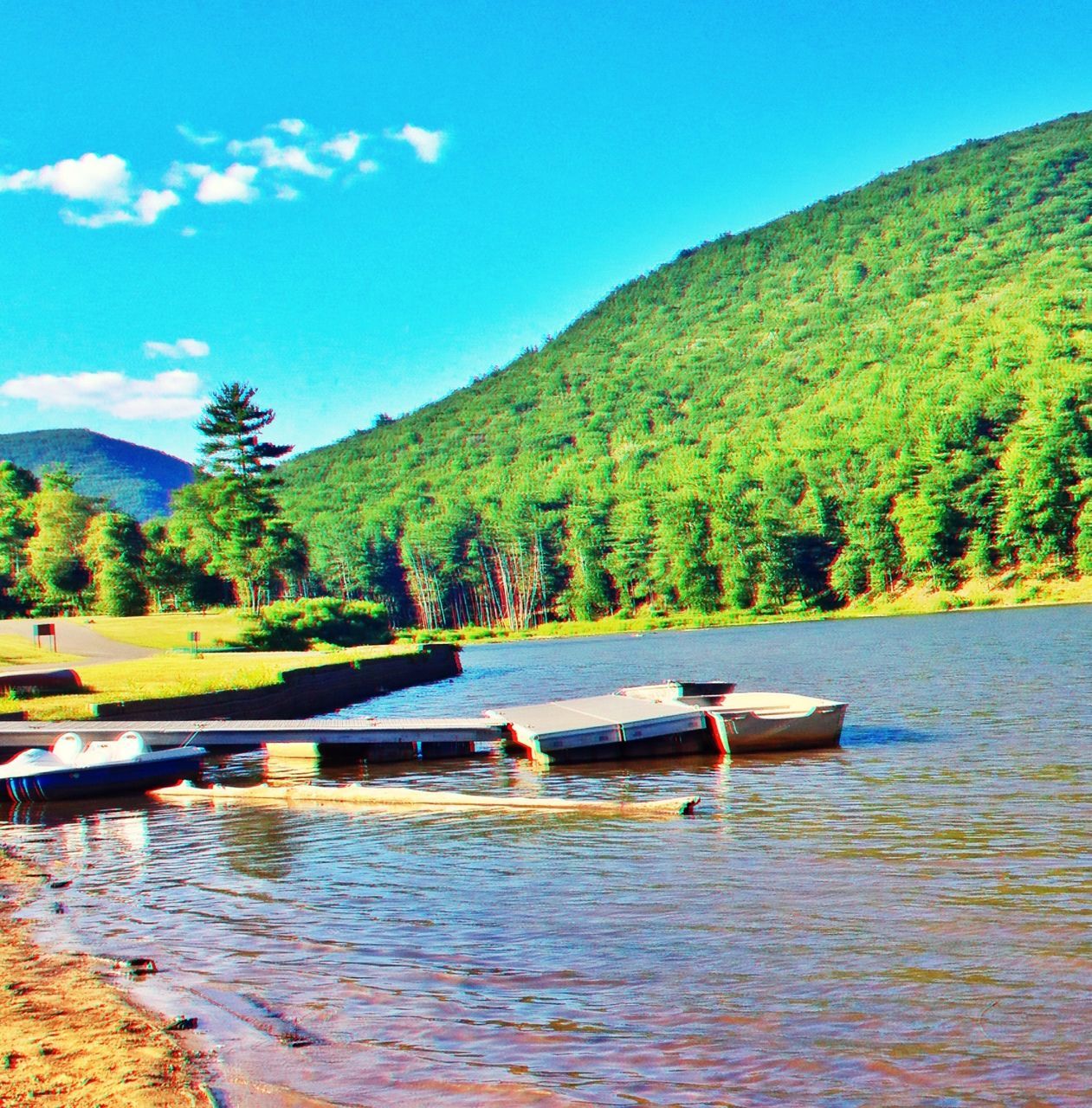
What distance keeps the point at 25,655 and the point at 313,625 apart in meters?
25.9

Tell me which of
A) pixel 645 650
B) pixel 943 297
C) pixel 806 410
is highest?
pixel 943 297

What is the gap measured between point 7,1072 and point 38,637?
47.5 metres

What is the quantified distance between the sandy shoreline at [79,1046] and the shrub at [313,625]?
165 feet

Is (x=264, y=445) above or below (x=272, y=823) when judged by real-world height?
above

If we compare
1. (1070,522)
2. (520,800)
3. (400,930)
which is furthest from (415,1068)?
(1070,522)

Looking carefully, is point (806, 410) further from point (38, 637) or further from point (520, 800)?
point (520, 800)

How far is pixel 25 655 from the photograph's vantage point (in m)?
46.8

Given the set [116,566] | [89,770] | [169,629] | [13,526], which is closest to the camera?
[89,770]

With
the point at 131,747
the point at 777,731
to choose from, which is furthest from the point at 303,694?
the point at 777,731

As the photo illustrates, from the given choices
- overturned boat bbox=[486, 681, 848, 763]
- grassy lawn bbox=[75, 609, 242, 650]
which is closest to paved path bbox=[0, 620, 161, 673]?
grassy lawn bbox=[75, 609, 242, 650]

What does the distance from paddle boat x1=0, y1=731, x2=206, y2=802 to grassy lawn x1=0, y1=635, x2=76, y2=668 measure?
887 inches

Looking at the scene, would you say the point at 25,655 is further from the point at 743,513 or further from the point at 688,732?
the point at 743,513

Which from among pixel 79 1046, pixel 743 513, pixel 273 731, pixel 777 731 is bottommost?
pixel 777 731

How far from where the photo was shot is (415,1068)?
7.72 meters
